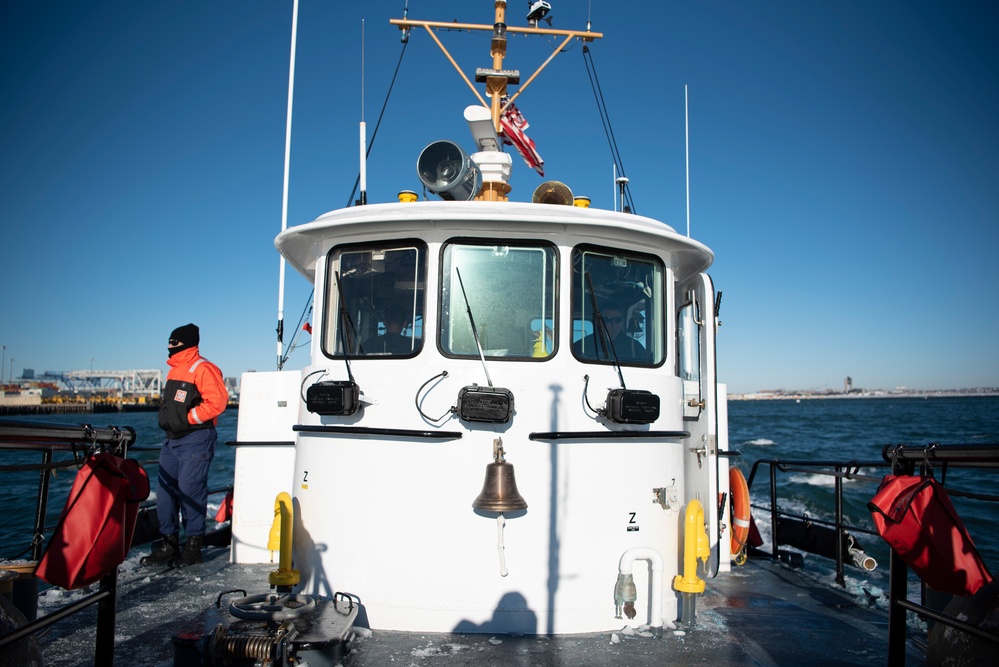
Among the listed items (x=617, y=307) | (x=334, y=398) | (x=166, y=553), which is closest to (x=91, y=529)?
(x=334, y=398)

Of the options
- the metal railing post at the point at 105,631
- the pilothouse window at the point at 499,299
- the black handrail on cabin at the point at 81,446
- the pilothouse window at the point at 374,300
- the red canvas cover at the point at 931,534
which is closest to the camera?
the black handrail on cabin at the point at 81,446

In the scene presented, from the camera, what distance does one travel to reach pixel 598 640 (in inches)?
163

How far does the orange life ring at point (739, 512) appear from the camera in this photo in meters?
5.92

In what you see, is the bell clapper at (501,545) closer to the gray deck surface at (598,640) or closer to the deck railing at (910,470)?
the gray deck surface at (598,640)

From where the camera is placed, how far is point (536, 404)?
423cm

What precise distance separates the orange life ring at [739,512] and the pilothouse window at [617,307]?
Result: 6.20ft

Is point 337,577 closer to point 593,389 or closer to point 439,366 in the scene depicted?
point 439,366

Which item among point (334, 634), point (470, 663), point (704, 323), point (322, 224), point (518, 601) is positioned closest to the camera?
point (334, 634)

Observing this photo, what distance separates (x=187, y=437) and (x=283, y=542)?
209 cm

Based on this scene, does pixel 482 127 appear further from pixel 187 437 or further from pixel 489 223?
pixel 187 437

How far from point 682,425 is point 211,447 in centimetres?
407

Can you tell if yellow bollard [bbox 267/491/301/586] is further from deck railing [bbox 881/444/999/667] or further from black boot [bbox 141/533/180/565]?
deck railing [bbox 881/444/999/667]

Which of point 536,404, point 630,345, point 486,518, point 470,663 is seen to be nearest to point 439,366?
point 536,404

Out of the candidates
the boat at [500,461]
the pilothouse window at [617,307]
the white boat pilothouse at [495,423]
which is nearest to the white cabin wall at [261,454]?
the boat at [500,461]
